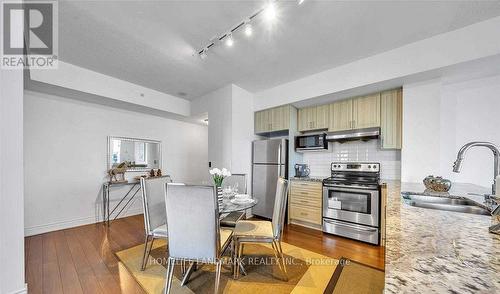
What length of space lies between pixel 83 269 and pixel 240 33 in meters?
3.05

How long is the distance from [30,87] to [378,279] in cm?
505

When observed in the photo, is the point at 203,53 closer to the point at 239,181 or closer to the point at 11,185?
the point at 239,181

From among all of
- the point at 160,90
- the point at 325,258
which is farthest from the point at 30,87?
the point at 325,258

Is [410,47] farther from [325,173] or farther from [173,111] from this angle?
[173,111]

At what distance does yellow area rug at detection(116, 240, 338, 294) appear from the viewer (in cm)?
169

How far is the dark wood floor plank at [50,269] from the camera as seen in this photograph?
5.48ft

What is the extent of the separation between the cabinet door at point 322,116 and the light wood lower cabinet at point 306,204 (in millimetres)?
1042

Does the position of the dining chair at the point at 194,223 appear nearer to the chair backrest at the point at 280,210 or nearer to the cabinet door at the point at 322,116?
the chair backrest at the point at 280,210

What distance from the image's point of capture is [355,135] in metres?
2.94

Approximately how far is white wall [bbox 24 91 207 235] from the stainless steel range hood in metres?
3.89

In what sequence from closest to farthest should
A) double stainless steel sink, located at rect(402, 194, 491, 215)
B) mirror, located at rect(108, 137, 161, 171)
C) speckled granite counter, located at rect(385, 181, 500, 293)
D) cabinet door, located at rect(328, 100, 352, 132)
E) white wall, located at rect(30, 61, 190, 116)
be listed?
1. speckled granite counter, located at rect(385, 181, 500, 293)
2. double stainless steel sink, located at rect(402, 194, 491, 215)
3. white wall, located at rect(30, 61, 190, 116)
4. cabinet door, located at rect(328, 100, 352, 132)
5. mirror, located at rect(108, 137, 161, 171)

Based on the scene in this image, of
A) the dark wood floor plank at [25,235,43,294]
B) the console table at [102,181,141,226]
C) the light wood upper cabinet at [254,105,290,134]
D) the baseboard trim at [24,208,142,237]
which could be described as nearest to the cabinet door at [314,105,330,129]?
the light wood upper cabinet at [254,105,290,134]

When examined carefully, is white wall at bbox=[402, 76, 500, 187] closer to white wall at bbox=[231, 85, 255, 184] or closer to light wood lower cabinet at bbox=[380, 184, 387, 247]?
light wood lower cabinet at bbox=[380, 184, 387, 247]

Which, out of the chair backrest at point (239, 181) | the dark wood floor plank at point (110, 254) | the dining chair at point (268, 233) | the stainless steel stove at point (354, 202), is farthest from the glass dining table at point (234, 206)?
the stainless steel stove at point (354, 202)
